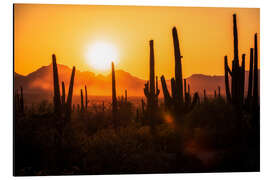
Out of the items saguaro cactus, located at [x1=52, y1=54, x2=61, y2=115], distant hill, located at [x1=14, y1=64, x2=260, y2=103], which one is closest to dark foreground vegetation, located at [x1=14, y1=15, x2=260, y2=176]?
saguaro cactus, located at [x1=52, y1=54, x2=61, y2=115]

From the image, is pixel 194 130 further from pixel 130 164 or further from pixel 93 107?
pixel 93 107

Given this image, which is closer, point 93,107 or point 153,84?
point 153,84

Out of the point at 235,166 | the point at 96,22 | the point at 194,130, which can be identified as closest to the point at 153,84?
the point at 194,130

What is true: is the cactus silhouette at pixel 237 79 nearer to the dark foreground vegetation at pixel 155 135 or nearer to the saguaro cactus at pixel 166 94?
the dark foreground vegetation at pixel 155 135

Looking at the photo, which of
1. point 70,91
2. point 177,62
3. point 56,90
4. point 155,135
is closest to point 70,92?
point 70,91

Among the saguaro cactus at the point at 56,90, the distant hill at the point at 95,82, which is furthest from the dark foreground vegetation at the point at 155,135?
the distant hill at the point at 95,82

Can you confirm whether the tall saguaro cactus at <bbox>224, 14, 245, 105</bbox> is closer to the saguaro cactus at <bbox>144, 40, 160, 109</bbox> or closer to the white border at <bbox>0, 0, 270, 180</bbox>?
the white border at <bbox>0, 0, 270, 180</bbox>
